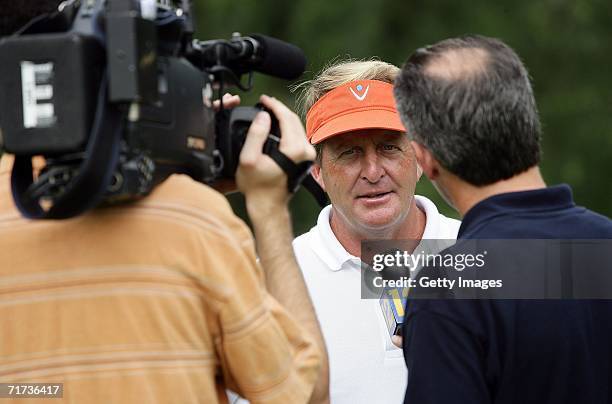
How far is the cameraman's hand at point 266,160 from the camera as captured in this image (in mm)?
2477

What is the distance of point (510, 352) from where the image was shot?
2350mm

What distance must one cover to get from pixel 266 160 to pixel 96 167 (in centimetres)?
48

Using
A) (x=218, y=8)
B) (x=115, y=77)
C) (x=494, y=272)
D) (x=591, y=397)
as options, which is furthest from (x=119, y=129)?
(x=218, y=8)

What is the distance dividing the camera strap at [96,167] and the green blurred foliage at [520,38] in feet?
25.7

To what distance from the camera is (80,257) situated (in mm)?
2264

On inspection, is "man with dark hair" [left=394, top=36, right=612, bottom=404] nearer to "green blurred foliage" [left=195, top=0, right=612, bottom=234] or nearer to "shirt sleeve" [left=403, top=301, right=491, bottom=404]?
→ "shirt sleeve" [left=403, top=301, right=491, bottom=404]

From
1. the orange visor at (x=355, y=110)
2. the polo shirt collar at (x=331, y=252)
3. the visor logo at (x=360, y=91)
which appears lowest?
the polo shirt collar at (x=331, y=252)

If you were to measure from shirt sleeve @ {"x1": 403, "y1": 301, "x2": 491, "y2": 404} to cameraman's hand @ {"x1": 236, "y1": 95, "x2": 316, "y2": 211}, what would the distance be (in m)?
0.40

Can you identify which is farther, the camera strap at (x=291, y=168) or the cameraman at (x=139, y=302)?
the camera strap at (x=291, y=168)

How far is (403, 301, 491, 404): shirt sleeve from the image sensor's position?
2.35m

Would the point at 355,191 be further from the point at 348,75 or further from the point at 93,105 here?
the point at 93,105

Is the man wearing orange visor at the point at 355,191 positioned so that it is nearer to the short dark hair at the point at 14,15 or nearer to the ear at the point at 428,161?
the ear at the point at 428,161

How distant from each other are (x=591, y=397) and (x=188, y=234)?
853mm

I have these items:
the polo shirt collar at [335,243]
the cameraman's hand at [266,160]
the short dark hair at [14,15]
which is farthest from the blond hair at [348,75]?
the short dark hair at [14,15]
